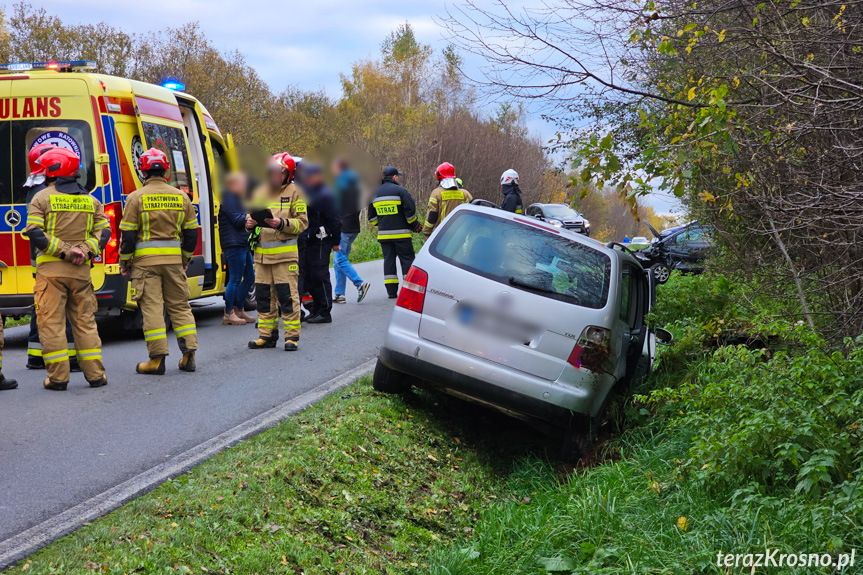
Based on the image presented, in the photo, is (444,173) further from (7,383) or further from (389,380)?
(7,383)

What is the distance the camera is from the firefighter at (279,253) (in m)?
8.78

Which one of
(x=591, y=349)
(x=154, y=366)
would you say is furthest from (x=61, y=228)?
(x=591, y=349)

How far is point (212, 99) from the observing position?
32.1m

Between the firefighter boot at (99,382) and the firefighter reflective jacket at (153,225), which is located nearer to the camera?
the firefighter boot at (99,382)

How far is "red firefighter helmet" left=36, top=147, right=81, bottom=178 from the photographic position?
702cm

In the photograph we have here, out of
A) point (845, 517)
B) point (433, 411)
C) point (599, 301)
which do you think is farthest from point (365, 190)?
point (845, 517)

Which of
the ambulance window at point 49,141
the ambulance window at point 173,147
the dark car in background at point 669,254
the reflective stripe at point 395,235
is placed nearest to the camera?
the ambulance window at point 49,141

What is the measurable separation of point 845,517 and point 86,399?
5427 mm

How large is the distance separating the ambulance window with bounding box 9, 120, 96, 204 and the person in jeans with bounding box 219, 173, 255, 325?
193 centimetres

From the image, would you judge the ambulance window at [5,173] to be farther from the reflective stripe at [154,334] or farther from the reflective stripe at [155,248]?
the reflective stripe at [154,334]

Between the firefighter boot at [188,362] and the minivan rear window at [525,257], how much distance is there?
116 inches

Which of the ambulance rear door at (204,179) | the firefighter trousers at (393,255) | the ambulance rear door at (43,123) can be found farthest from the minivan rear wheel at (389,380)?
the firefighter trousers at (393,255)

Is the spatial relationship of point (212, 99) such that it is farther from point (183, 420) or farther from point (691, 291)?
point (183, 420)

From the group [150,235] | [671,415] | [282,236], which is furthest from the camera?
[282,236]
